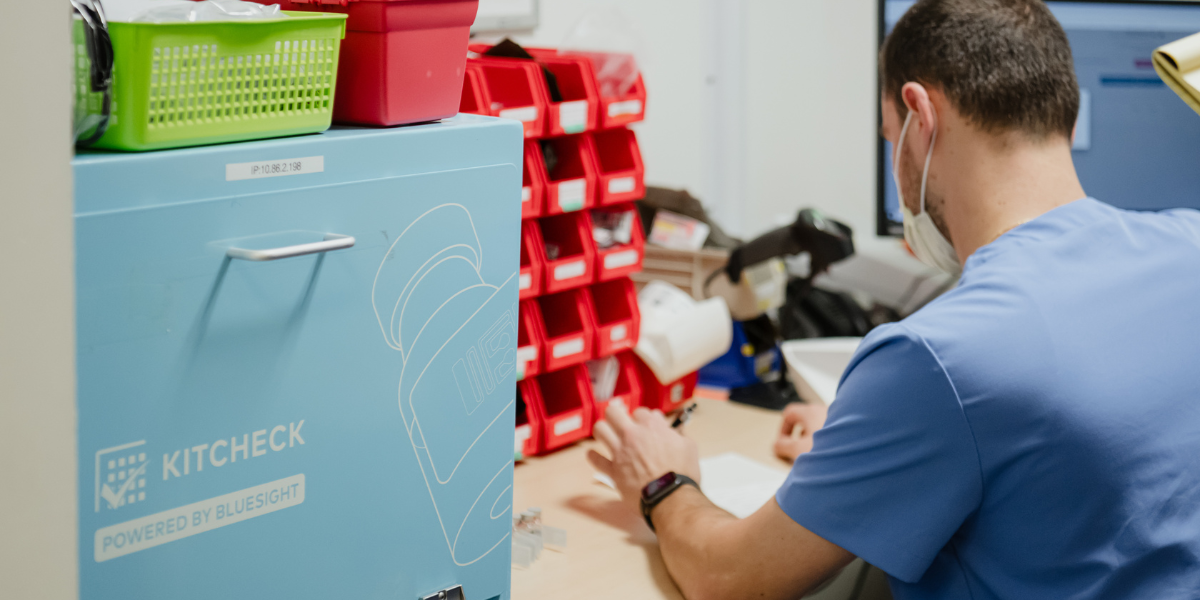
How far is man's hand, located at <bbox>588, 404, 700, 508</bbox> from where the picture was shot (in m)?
1.15

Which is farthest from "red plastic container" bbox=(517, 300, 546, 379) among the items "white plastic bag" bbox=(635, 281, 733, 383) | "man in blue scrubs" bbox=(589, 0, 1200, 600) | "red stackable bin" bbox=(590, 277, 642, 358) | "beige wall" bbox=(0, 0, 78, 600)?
"beige wall" bbox=(0, 0, 78, 600)

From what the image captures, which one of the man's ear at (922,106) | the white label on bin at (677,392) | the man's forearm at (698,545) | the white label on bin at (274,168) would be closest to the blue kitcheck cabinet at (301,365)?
the white label on bin at (274,168)

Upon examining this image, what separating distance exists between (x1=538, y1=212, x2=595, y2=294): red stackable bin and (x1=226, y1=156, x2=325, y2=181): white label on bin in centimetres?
58

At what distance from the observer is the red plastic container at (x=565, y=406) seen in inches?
50.6

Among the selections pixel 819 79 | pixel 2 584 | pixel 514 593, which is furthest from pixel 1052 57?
pixel 819 79

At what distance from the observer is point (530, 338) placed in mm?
1231

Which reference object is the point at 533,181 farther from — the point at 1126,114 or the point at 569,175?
the point at 1126,114

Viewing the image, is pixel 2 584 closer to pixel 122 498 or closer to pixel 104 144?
pixel 122 498

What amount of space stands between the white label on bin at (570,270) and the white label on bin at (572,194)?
0.07 meters

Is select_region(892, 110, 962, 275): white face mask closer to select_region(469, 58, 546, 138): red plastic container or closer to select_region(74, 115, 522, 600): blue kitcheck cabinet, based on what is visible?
select_region(469, 58, 546, 138): red plastic container

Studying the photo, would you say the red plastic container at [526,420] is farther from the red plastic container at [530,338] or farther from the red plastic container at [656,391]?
the red plastic container at [656,391]

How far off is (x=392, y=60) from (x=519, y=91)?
→ 48 centimetres

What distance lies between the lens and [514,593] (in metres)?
0.97

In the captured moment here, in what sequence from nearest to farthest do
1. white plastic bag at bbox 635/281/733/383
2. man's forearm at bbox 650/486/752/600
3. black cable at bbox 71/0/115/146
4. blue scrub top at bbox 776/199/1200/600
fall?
black cable at bbox 71/0/115/146 → blue scrub top at bbox 776/199/1200/600 → man's forearm at bbox 650/486/752/600 → white plastic bag at bbox 635/281/733/383
